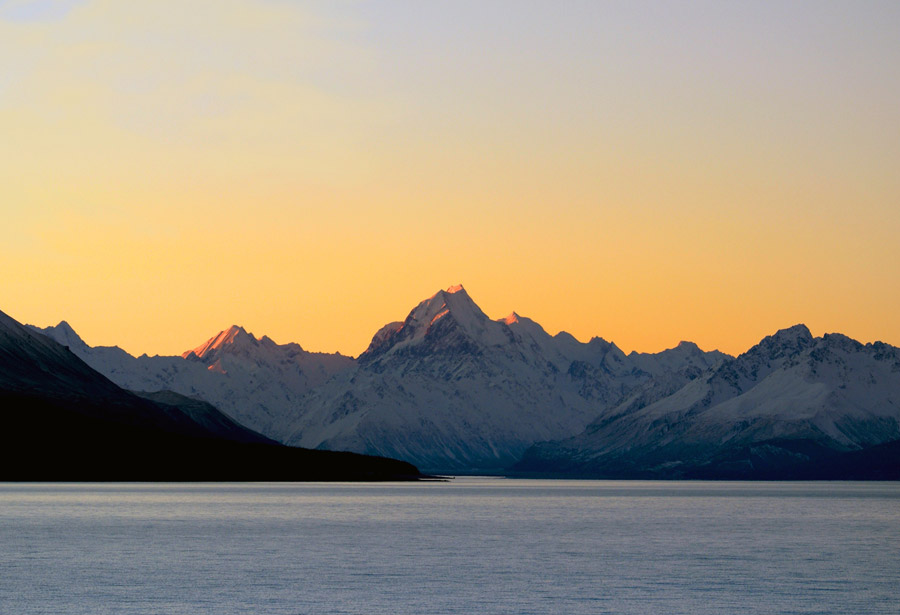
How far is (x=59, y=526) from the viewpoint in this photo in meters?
151

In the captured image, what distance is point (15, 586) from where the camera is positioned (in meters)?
89.9

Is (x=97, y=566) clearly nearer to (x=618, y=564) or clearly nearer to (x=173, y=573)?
(x=173, y=573)

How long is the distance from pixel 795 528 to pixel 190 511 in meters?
86.9

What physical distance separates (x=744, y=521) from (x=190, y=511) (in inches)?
3153

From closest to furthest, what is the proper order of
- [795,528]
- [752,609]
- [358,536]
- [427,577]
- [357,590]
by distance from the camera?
[752,609] → [357,590] → [427,577] → [358,536] → [795,528]

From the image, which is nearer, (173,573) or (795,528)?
(173,573)

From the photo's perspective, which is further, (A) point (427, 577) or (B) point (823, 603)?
(A) point (427, 577)

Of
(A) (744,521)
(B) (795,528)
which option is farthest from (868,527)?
(A) (744,521)

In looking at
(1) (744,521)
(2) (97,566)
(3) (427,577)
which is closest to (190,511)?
(1) (744,521)

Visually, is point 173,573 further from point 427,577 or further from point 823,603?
point 823,603

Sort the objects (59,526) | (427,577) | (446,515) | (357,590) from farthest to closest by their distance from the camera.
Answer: (446,515), (59,526), (427,577), (357,590)

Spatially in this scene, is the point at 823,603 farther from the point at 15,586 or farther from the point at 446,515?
the point at 446,515

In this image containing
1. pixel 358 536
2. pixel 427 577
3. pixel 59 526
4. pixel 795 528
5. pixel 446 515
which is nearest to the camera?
pixel 427 577

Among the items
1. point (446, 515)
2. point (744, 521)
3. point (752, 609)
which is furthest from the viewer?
point (446, 515)
